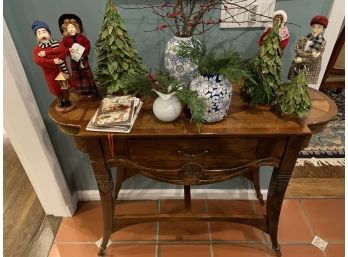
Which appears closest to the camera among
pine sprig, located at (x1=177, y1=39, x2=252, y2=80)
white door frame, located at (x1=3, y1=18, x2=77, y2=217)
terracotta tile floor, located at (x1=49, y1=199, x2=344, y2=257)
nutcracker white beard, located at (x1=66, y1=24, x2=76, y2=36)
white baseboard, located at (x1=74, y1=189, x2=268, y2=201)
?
pine sprig, located at (x1=177, y1=39, x2=252, y2=80)

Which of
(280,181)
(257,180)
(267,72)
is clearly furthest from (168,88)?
(257,180)

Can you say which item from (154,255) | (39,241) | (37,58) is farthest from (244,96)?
(39,241)

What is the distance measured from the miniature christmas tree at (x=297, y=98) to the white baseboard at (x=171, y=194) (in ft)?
2.89

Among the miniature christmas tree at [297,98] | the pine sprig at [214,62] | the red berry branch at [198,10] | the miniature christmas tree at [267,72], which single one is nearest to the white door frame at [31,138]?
the red berry branch at [198,10]

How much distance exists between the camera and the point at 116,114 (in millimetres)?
894

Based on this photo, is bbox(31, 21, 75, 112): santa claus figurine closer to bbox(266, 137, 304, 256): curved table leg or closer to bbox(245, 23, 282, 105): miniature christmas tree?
bbox(245, 23, 282, 105): miniature christmas tree

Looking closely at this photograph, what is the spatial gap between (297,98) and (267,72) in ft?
0.42

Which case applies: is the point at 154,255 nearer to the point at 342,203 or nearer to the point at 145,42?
the point at 145,42

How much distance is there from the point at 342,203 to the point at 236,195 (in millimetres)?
650

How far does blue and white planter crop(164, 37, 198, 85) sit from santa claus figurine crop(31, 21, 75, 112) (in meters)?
0.36

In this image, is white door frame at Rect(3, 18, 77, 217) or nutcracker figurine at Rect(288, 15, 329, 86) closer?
nutcracker figurine at Rect(288, 15, 329, 86)

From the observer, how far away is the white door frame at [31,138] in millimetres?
1047

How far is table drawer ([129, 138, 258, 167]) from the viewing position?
930 millimetres

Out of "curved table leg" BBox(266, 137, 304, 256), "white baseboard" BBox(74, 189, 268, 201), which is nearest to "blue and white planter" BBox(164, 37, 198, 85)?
"curved table leg" BBox(266, 137, 304, 256)
